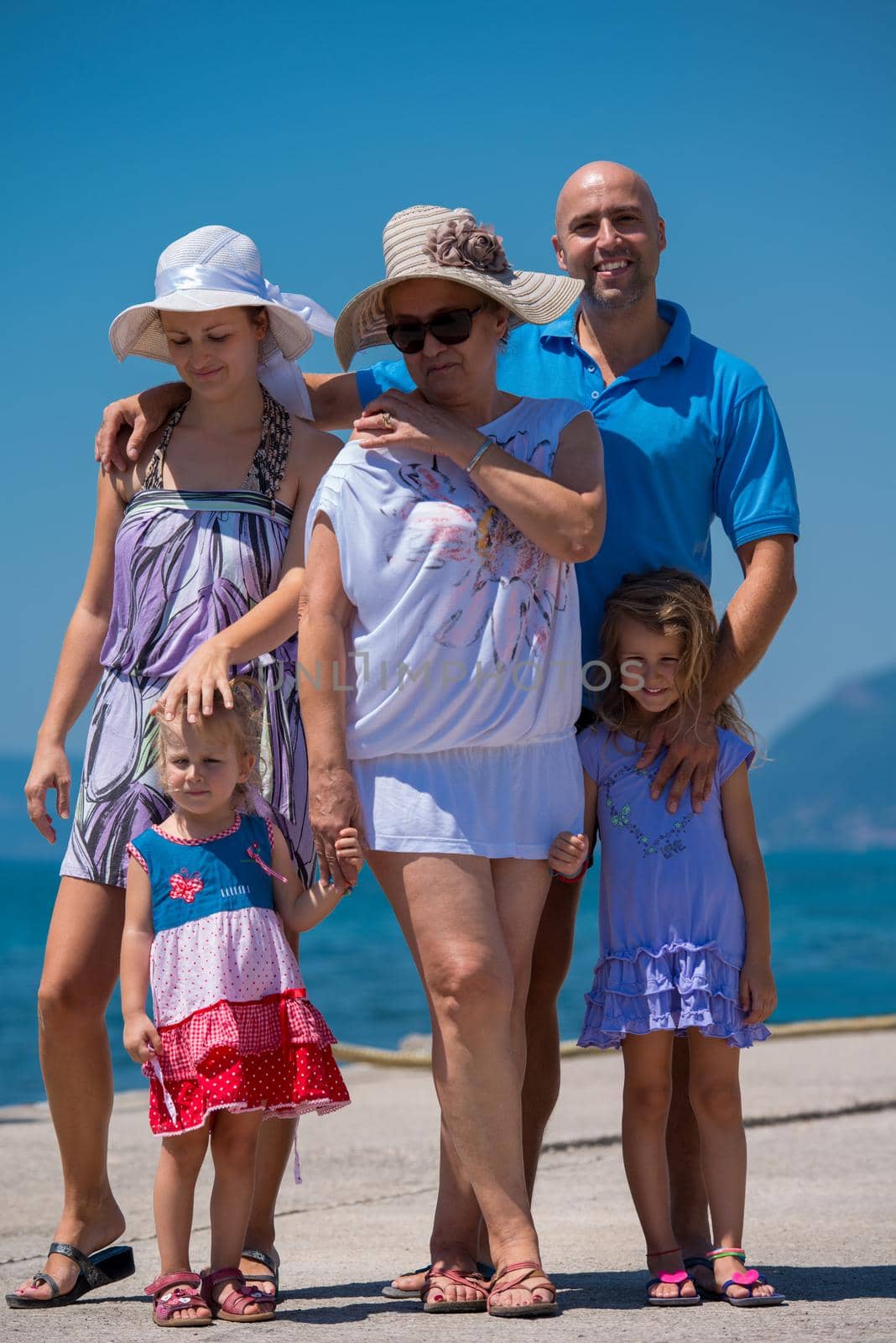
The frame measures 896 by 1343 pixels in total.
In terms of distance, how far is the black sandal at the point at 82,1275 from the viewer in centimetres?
369

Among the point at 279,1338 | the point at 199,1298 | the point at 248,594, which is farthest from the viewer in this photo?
the point at 248,594

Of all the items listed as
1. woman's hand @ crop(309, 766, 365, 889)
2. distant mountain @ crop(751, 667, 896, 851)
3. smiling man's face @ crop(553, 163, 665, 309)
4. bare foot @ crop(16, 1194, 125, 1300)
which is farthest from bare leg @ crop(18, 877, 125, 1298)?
distant mountain @ crop(751, 667, 896, 851)

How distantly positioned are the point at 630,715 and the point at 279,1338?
1.56 metres

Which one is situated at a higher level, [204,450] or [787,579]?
[204,450]

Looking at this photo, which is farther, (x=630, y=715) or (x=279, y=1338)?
(x=630, y=715)

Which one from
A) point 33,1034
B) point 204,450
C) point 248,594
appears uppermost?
point 204,450

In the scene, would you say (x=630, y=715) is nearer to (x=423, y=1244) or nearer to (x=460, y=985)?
(x=460, y=985)

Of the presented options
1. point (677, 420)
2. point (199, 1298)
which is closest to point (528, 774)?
point (677, 420)

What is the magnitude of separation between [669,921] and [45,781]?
4.96 feet

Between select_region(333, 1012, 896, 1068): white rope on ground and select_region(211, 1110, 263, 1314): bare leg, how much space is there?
5302 millimetres

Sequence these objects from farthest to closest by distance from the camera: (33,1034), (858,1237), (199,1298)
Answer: (33,1034) < (858,1237) < (199,1298)

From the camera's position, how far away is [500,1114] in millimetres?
3375

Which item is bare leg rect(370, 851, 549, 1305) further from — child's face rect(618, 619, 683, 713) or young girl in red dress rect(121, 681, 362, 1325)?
child's face rect(618, 619, 683, 713)

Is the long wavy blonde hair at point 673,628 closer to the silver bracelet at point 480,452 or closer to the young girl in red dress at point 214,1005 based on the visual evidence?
the silver bracelet at point 480,452
